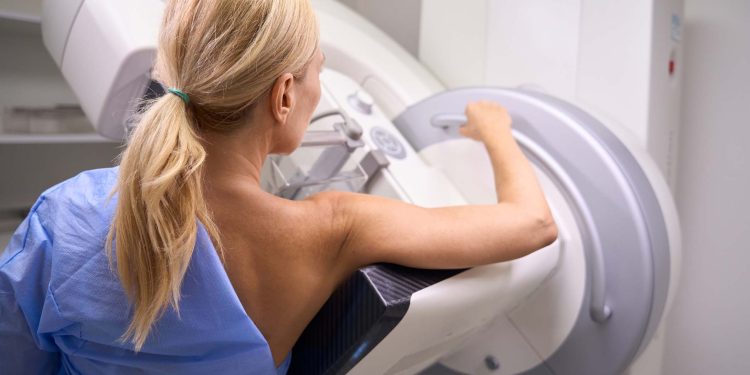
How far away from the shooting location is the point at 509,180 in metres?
1.03

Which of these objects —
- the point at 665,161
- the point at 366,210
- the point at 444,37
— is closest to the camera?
the point at 366,210

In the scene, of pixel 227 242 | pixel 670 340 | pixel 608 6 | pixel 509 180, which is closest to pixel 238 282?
pixel 227 242

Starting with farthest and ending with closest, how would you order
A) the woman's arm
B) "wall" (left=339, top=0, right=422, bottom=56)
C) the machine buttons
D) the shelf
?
"wall" (left=339, top=0, right=422, bottom=56) → the shelf → the machine buttons → the woman's arm

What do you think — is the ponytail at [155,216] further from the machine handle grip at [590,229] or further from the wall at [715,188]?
the wall at [715,188]

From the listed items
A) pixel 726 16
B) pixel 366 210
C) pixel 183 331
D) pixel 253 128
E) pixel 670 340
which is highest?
pixel 726 16

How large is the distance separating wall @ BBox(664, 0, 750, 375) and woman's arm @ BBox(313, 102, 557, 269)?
953 millimetres

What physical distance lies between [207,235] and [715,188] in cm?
148

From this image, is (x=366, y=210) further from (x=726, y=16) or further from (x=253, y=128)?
(x=726, y=16)

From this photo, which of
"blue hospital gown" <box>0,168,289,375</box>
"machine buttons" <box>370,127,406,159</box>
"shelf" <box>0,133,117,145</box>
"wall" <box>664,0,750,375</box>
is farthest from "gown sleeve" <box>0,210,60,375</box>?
"wall" <box>664,0,750,375</box>

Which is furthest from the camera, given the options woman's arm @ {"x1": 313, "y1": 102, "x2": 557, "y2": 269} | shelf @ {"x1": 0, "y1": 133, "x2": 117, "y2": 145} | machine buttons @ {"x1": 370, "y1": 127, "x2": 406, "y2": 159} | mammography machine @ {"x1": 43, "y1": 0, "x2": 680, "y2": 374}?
shelf @ {"x1": 0, "y1": 133, "x2": 117, "y2": 145}

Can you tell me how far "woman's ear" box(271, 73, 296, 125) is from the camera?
29.5 inches

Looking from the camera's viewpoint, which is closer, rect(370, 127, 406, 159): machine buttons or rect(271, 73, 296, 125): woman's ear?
rect(271, 73, 296, 125): woman's ear

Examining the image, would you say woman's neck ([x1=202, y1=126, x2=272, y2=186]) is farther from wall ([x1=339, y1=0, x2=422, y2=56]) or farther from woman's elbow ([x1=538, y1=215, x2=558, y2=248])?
wall ([x1=339, y1=0, x2=422, y2=56])

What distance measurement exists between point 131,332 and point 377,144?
0.68 meters
